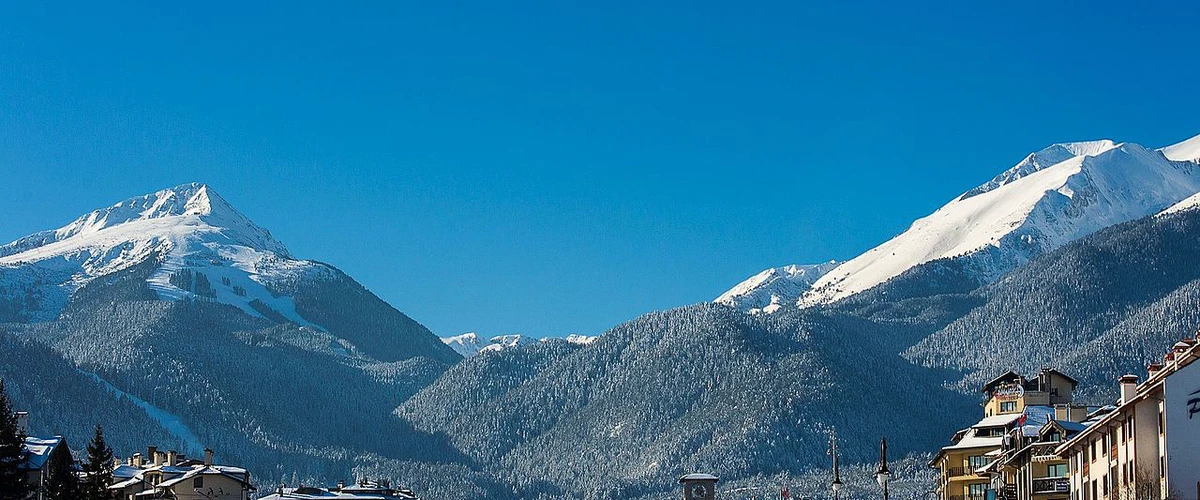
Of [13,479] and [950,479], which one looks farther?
[950,479]

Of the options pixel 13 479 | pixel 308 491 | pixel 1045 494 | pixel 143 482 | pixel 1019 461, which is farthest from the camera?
pixel 308 491

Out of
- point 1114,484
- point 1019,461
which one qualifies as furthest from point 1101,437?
point 1019,461

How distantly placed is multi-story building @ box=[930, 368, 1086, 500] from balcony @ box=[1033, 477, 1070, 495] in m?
0.27

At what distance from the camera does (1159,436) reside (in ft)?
269

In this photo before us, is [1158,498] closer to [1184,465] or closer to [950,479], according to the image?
[1184,465]

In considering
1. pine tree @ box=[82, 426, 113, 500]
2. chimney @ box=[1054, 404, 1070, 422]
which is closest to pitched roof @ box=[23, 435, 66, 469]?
pine tree @ box=[82, 426, 113, 500]

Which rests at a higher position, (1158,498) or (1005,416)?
(1005,416)

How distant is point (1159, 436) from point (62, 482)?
5330 centimetres

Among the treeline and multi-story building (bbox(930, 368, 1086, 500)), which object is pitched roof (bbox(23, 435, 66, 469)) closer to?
the treeline

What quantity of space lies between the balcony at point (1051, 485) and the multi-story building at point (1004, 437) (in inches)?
10.8

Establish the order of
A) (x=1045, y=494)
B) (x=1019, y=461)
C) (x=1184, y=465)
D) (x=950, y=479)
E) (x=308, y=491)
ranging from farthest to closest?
Answer: (x=308, y=491) < (x=950, y=479) < (x=1019, y=461) < (x=1045, y=494) < (x=1184, y=465)

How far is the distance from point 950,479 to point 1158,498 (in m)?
56.7

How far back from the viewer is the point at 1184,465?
79438 mm

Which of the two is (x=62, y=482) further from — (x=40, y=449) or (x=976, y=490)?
(x=976, y=490)
